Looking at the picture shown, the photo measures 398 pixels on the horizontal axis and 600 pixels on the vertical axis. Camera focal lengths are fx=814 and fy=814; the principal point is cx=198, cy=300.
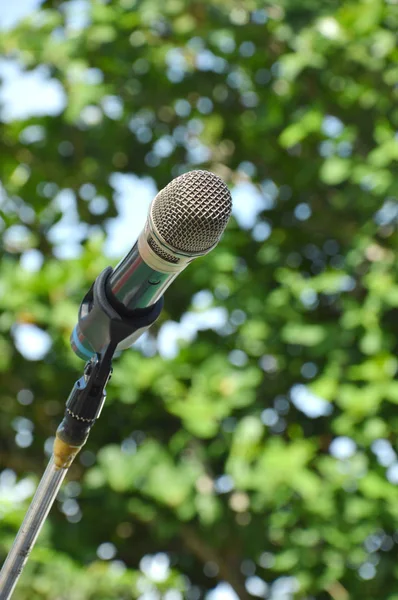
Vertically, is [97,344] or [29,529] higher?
[97,344]

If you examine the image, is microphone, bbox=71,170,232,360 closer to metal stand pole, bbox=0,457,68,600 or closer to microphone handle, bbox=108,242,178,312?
microphone handle, bbox=108,242,178,312

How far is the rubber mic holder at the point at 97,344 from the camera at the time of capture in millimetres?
1300

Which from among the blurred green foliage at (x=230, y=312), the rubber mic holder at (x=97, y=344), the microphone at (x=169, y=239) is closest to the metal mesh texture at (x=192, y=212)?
the microphone at (x=169, y=239)

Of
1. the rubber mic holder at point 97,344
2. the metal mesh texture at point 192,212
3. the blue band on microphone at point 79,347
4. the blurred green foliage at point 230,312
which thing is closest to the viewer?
the metal mesh texture at point 192,212

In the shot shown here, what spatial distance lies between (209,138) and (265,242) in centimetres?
80

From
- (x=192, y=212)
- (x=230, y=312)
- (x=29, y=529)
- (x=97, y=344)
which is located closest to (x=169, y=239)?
(x=192, y=212)

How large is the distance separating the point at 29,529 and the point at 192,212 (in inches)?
23.5

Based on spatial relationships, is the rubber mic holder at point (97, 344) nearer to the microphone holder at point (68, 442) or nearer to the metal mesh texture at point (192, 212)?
the microphone holder at point (68, 442)

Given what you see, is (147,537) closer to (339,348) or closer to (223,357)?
(223,357)

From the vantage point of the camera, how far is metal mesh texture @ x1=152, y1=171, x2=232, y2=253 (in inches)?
46.3

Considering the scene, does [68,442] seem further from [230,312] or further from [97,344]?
[230,312]

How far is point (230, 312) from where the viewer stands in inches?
145

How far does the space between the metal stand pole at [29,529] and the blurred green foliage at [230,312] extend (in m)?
1.99

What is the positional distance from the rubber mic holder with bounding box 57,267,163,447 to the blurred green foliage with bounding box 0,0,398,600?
1.96 metres
